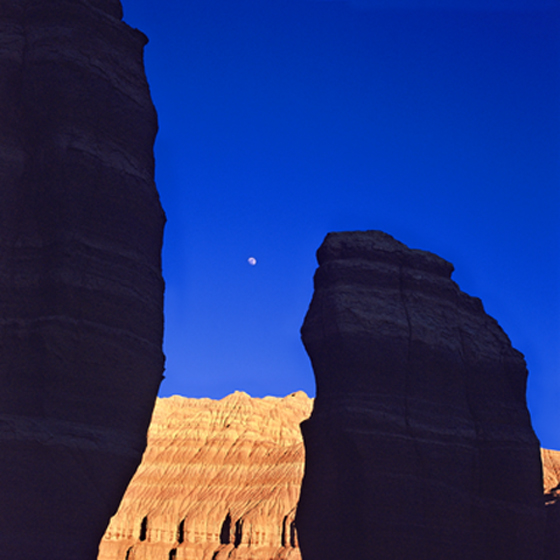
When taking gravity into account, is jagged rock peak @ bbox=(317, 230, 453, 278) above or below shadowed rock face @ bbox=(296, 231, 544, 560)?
above

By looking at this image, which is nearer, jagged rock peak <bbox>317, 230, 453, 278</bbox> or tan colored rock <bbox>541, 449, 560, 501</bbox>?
jagged rock peak <bbox>317, 230, 453, 278</bbox>

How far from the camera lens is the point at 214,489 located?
7575 centimetres

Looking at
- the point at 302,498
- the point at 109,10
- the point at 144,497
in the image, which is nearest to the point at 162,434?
the point at 144,497

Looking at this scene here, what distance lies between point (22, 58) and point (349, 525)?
59.8ft

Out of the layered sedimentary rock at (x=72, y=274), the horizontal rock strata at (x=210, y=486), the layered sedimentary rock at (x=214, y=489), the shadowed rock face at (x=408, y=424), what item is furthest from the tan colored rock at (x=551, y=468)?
the layered sedimentary rock at (x=72, y=274)

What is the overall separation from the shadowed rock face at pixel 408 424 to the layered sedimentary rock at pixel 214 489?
4262 centimetres

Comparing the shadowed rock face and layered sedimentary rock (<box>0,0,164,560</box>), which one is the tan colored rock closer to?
the shadowed rock face

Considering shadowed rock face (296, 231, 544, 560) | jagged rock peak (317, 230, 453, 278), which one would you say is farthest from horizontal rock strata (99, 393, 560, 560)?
jagged rock peak (317, 230, 453, 278)

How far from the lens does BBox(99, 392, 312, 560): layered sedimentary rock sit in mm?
67812

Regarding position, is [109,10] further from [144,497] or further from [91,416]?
[144,497]

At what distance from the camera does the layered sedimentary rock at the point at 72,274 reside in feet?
56.0

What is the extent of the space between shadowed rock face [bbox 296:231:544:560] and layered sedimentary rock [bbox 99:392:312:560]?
140ft

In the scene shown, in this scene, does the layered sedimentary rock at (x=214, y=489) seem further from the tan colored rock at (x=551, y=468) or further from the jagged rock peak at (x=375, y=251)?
the jagged rock peak at (x=375, y=251)

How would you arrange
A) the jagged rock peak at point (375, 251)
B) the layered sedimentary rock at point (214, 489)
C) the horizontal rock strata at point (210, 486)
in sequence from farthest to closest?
1. the horizontal rock strata at point (210, 486)
2. the layered sedimentary rock at point (214, 489)
3. the jagged rock peak at point (375, 251)
